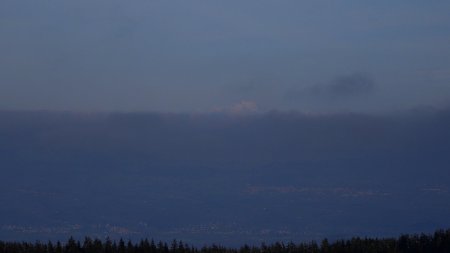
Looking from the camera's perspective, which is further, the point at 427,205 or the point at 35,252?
the point at 427,205

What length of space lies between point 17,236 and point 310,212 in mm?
61366

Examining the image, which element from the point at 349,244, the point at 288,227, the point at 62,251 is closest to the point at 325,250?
the point at 349,244

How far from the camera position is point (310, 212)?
19475 cm

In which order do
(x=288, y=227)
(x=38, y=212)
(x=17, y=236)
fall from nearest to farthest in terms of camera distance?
(x=17, y=236) → (x=288, y=227) → (x=38, y=212)

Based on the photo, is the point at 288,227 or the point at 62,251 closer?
the point at 62,251

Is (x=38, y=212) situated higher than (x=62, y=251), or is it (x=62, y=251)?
(x=38, y=212)

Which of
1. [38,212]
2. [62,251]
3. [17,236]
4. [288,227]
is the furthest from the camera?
[38,212]

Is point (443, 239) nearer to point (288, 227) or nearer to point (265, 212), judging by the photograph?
point (288, 227)

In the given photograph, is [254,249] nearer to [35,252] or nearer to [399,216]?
[35,252]

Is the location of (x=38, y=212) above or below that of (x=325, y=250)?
above

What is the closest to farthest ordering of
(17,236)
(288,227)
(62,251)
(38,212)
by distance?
1. (62,251)
2. (17,236)
3. (288,227)
4. (38,212)

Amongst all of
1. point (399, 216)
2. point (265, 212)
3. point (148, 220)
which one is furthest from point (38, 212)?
point (399, 216)

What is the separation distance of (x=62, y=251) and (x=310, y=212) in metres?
150

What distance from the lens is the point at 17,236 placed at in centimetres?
16000
